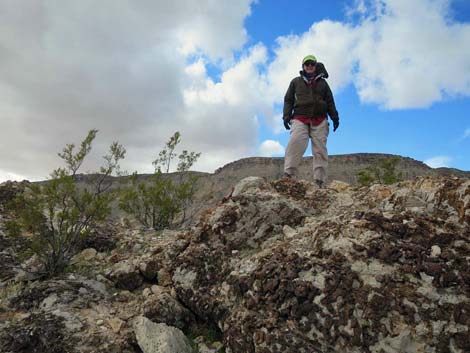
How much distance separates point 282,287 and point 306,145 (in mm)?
3863

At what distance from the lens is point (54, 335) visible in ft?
12.2

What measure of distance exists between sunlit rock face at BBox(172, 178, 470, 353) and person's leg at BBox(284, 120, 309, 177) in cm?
209

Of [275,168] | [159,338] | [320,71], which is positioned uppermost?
[275,168]

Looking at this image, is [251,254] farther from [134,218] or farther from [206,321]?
[134,218]

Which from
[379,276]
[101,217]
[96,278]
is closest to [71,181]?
[101,217]

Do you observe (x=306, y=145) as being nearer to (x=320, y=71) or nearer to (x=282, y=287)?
(x=320, y=71)

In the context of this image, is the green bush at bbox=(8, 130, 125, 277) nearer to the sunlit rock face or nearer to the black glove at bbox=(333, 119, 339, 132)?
the sunlit rock face

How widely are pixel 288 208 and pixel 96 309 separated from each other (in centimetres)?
250

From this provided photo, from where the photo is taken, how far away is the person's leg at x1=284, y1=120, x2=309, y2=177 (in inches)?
266

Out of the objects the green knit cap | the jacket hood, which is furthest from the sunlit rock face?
the green knit cap

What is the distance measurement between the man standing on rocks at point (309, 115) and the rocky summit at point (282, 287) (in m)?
1.64

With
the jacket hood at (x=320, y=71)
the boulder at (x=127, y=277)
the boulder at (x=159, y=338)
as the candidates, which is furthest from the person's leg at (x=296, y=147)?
the boulder at (x=159, y=338)

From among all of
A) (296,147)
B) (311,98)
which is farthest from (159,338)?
(311,98)

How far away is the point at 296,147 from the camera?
6.79 metres
